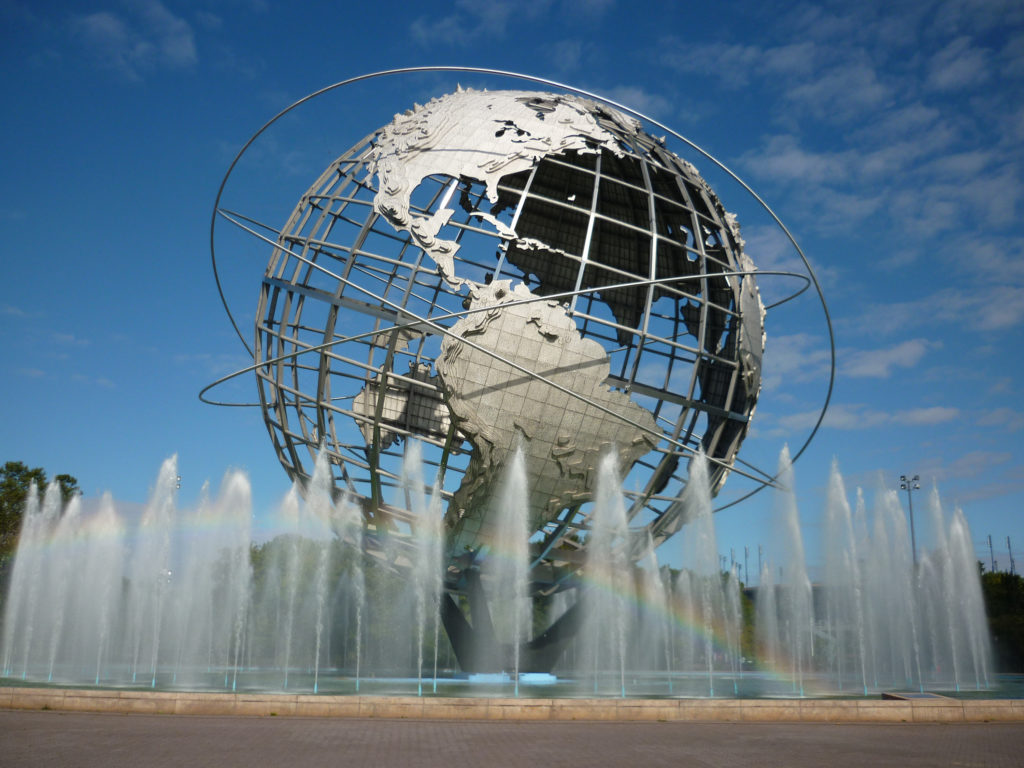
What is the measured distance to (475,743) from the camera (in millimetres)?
7363

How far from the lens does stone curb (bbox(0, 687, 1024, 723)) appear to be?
29.8 ft

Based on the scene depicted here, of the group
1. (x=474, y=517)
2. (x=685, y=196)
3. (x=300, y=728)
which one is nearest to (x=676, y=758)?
(x=300, y=728)

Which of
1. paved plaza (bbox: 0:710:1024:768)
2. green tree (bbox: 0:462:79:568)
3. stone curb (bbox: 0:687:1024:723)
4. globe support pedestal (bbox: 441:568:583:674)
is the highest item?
green tree (bbox: 0:462:79:568)

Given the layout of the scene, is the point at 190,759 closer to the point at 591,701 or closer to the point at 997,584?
the point at 591,701

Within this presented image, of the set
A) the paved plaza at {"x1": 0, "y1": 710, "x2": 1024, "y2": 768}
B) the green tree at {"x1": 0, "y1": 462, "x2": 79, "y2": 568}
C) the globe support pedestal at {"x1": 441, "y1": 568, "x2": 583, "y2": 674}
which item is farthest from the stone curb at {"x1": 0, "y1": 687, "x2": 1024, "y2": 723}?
the green tree at {"x1": 0, "y1": 462, "x2": 79, "y2": 568}

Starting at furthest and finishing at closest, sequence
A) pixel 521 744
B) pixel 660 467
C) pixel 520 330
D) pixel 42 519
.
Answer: pixel 42 519 → pixel 660 467 → pixel 520 330 → pixel 521 744

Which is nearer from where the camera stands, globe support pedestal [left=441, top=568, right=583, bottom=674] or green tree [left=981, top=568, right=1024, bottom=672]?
globe support pedestal [left=441, top=568, right=583, bottom=674]

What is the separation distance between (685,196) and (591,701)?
26.9 feet

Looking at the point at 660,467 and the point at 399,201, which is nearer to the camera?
the point at 399,201

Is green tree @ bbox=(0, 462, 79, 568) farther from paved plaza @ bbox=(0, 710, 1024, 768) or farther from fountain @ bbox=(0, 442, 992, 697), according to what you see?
paved plaza @ bbox=(0, 710, 1024, 768)

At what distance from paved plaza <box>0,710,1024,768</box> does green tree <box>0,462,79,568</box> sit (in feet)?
78.4

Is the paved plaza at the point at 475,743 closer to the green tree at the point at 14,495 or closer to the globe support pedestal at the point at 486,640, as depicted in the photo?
the globe support pedestal at the point at 486,640

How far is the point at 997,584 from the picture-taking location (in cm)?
3547

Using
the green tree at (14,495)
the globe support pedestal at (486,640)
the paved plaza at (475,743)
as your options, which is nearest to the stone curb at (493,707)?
the paved plaza at (475,743)
